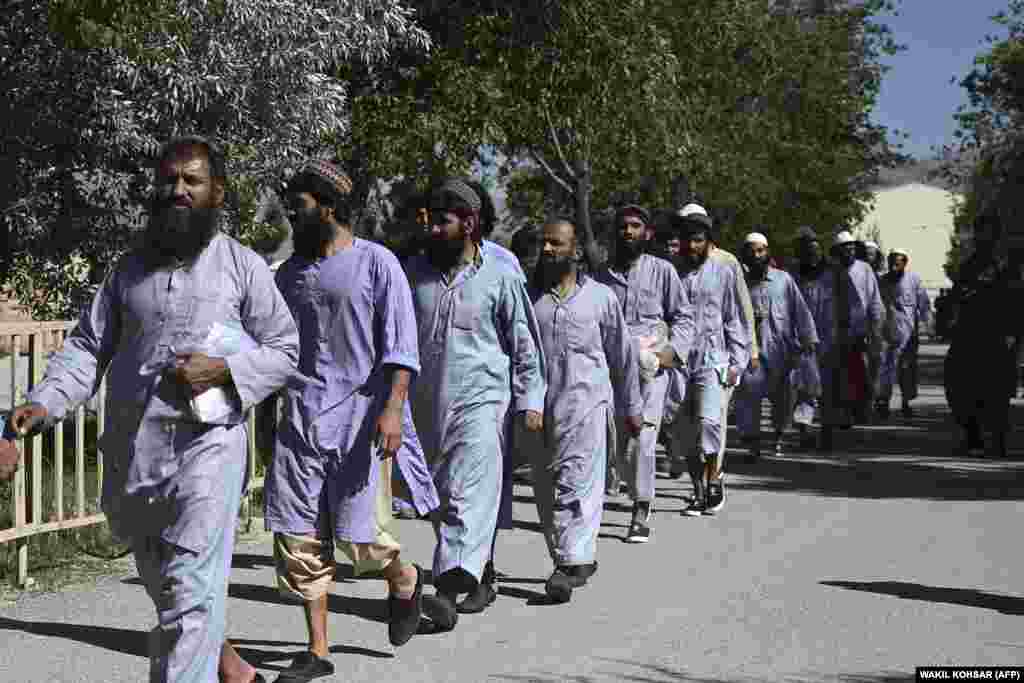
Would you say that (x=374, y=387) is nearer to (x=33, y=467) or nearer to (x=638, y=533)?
(x=33, y=467)

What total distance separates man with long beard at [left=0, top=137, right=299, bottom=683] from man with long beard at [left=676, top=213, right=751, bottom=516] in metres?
7.57

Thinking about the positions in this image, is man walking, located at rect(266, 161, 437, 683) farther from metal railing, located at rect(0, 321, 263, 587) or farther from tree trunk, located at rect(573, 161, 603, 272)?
tree trunk, located at rect(573, 161, 603, 272)

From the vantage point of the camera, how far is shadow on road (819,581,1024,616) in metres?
9.36

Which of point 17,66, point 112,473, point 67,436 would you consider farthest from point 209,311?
point 67,436

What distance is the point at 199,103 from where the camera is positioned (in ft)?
53.0

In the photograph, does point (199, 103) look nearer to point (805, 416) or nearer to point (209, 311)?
point (805, 416)

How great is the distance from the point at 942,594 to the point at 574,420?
6.62 feet

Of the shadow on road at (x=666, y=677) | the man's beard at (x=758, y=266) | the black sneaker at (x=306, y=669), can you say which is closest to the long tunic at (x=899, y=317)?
the man's beard at (x=758, y=266)

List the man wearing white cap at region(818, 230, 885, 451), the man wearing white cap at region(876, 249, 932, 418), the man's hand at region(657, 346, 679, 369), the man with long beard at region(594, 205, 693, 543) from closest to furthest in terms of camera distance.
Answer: the man with long beard at region(594, 205, 693, 543) < the man's hand at region(657, 346, 679, 369) < the man wearing white cap at region(818, 230, 885, 451) < the man wearing white cap at region(876, 249, 932, 418)

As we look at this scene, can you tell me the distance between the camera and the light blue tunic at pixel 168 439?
19.5ft

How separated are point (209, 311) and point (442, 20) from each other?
57.8 feet

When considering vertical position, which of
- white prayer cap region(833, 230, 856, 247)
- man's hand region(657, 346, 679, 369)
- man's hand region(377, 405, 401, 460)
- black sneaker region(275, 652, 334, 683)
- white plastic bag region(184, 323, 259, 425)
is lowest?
black sneaker region(275, 652, 334, 683)

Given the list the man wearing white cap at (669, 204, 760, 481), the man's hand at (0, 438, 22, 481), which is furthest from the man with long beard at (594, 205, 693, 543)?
the man's hand at (0, 438, 22, 481)

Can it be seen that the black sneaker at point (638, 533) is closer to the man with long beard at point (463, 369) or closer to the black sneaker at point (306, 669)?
the man with long beard at point (463, 369)
